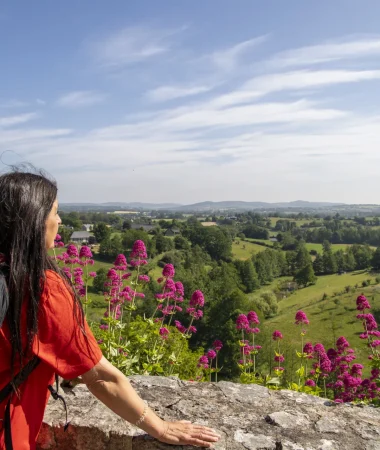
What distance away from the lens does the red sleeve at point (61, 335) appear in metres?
1.78

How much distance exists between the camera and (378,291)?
57656 mm

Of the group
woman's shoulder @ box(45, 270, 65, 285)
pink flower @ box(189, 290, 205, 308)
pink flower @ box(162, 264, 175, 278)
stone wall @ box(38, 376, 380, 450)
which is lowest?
pink flower @ box(189, 290, 205, 308)

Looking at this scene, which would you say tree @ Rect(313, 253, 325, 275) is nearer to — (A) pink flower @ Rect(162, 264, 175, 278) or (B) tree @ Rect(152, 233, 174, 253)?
(B) tree @ Rect(152, 233, 174, 253)

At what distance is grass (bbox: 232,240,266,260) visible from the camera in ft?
320

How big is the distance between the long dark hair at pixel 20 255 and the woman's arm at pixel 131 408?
37 centimetres

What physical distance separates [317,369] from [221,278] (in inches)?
2316

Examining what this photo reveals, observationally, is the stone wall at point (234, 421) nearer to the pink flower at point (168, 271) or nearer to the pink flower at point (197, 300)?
the pink flower at point (168, 271)

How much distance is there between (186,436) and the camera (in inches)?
88.4

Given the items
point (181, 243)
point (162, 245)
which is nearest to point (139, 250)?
point (162, 245)

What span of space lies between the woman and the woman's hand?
45 centimetres

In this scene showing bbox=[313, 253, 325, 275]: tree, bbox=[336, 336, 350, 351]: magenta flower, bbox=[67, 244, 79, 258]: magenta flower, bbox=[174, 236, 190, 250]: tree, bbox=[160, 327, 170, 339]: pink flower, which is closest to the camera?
bbox=[160, 327, 170, 339]: pink flower

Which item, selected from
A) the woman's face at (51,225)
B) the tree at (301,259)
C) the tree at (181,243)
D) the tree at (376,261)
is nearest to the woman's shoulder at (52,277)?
the woman's face at (51,225)

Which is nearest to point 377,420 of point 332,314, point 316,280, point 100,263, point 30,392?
point 30,392

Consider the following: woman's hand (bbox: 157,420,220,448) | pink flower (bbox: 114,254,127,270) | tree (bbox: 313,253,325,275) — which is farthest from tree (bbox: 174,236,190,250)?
woman's hand (bbox: 157,420,220,448)
